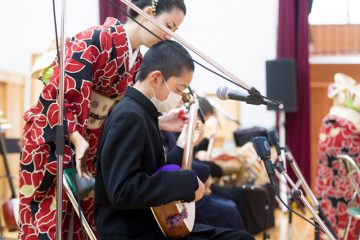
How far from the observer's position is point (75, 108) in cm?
179

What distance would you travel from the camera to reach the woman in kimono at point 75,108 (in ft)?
5.82

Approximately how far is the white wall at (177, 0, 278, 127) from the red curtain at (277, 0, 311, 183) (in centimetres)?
16

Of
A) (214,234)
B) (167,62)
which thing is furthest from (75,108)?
(214,234)

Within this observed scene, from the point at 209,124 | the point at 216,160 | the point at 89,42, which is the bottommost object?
the point at 216,160

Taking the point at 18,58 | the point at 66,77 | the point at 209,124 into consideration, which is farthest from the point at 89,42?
the point at 18,58

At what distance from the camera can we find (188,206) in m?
1.71

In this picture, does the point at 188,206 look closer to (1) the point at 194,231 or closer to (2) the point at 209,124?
(1) the point at 194,231

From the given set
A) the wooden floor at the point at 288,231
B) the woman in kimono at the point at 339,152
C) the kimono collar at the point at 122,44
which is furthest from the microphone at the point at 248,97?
the wooden floor at the point at 288,231

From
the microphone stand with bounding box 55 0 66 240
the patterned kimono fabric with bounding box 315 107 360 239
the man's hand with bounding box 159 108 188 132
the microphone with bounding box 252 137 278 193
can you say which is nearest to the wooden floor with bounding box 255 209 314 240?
the patterned kimono fabric with bounding box 315 107 360 239

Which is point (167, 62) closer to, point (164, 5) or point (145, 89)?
point (145, 89)

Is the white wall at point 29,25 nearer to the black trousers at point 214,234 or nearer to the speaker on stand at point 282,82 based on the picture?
the speaker on stand at point 282,82

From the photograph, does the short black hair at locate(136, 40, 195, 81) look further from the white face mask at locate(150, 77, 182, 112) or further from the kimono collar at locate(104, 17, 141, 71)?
the kimono collar at locate(104, 17, 141, 71)

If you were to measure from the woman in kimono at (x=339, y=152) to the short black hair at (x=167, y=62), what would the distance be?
7.25 ft

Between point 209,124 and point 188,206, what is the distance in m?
2.73
